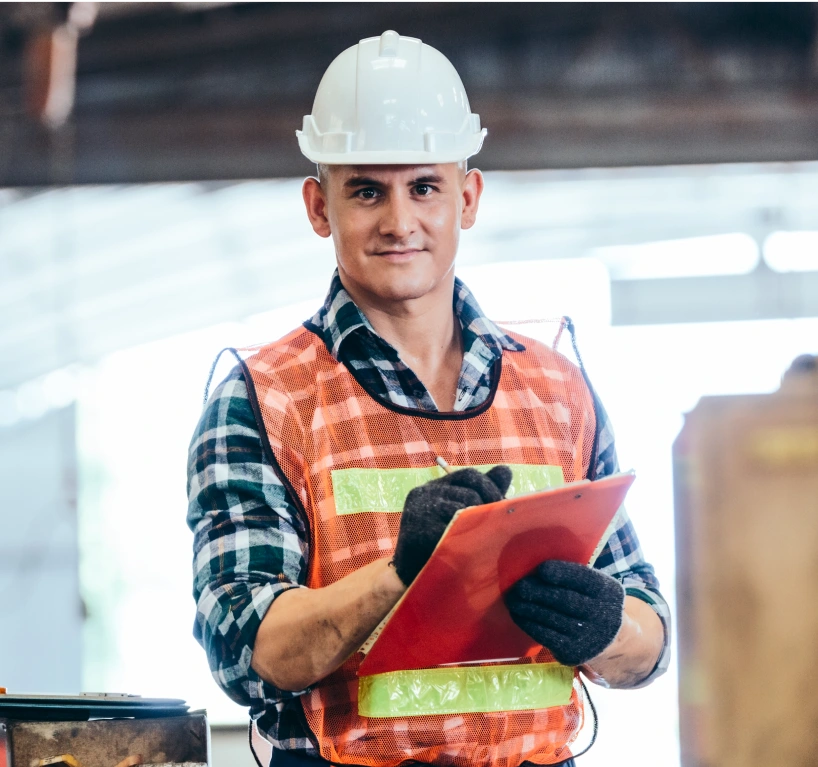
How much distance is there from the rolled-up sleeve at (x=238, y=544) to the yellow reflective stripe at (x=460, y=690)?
110 millimetres

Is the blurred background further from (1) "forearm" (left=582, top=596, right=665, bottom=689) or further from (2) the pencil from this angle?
(2) the pencil

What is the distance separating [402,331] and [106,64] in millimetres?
2684

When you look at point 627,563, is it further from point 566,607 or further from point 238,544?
point 238,544

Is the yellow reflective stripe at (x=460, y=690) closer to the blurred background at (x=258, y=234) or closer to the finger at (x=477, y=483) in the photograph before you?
the finger at (x=477, y=483)

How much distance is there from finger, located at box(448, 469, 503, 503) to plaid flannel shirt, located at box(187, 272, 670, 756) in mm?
291

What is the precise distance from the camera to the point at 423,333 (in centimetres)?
151

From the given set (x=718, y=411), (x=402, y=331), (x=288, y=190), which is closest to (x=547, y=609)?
Answer: (x=402, y=331)

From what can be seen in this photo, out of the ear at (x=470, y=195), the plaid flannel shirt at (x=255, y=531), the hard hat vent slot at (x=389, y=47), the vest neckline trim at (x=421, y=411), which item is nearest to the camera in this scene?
the plaid flannel shirt at (x=255, y=531)

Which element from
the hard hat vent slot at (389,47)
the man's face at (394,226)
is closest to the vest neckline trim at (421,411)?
the man's face at (394,226)

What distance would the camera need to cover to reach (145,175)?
3.69 metres

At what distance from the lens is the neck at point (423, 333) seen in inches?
58.6

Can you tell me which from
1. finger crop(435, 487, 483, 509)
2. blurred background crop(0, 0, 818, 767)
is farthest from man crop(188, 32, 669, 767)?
blurred background crop(0, 0, 818, 767)

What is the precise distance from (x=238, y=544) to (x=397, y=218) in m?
0.50

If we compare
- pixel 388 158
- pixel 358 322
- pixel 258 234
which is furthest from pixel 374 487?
pixel 258 234
